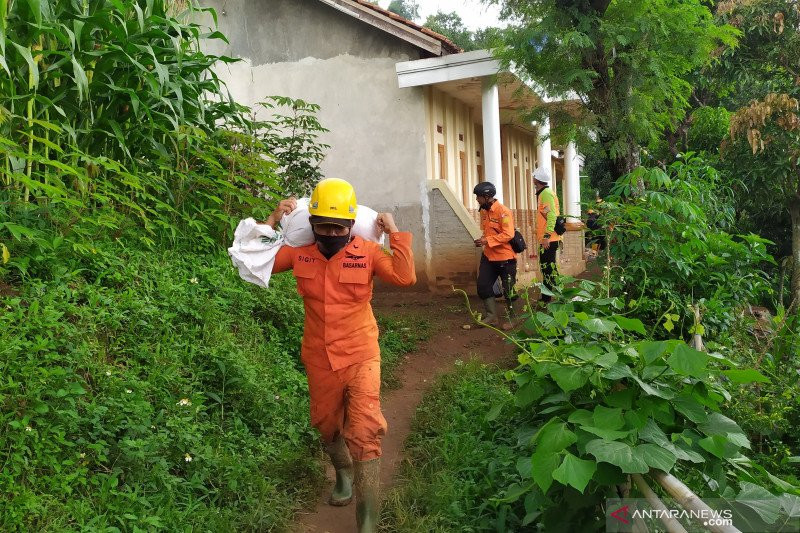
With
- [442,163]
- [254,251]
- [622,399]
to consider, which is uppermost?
[442,163]

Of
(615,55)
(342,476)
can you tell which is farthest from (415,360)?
(615,55)

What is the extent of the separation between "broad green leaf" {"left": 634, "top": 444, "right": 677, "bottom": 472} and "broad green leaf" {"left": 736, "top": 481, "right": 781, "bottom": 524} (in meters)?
0.29

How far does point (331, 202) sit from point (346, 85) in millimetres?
7374

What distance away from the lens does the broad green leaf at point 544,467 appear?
2807 mm

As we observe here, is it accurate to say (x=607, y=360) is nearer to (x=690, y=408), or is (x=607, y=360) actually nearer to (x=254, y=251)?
(x=690, y=408)

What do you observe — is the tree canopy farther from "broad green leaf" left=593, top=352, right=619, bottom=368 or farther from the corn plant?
"broad green leaf" left=593, top=352, right=619, bottom=368

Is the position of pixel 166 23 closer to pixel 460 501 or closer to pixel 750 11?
pixel 460 501

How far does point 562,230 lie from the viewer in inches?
350

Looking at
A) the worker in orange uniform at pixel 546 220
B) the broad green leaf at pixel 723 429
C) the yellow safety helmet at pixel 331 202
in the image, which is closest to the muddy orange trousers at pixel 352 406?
the yellow safety helmet at pixel 331 202

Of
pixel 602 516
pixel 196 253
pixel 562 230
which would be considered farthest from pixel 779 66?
pixel 602 516

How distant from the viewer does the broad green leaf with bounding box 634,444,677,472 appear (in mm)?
2600

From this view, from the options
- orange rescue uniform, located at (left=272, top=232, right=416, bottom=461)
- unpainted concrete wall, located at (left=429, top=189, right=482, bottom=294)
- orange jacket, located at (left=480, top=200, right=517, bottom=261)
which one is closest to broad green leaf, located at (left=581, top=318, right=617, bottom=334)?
orange rescue uniform, located at (left=272, top=232, right=416, bottom=461)

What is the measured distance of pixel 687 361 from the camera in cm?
279

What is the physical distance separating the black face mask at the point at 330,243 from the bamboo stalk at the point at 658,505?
7.00 ft
